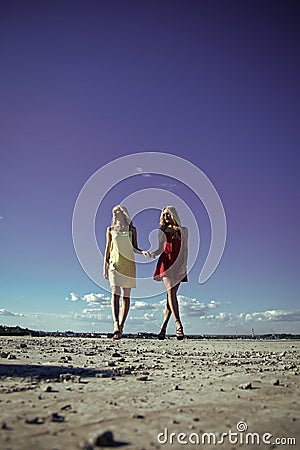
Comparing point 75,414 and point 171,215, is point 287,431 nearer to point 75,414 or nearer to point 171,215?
point 75,414

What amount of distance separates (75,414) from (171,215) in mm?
8116

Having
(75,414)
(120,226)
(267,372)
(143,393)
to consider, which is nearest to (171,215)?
(120,226)

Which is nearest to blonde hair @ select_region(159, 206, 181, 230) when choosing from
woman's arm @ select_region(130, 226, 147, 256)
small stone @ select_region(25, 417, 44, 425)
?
woman's arm @ select_region(130, 226, 147, 256)

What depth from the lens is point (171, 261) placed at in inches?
394

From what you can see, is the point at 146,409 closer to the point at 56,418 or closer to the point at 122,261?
the point at 56,418

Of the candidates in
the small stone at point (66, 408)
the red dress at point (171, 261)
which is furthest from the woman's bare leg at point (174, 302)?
the small stone at point (66, 408)

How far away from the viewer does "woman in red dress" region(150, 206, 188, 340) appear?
32.1 feet

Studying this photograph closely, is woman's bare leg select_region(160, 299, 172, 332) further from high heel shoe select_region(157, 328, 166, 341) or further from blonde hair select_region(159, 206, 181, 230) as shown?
blonde hair select_region(159, 206, 181, 230)

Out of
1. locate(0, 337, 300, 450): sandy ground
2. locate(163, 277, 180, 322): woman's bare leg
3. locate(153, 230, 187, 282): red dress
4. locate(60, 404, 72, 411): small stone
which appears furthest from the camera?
locate(153, 230, 187, 282): red dress

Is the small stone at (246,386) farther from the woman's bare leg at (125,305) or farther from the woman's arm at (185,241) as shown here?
the woman's arm at (185,241)

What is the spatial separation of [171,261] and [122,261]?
129 cm
